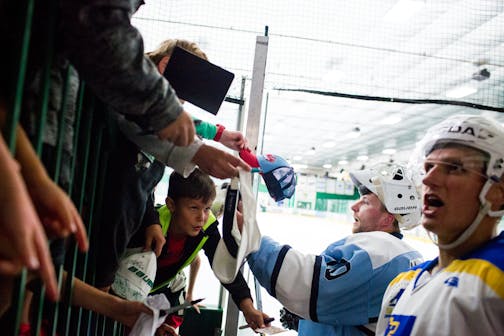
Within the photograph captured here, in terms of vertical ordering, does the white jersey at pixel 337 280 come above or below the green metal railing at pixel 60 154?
below

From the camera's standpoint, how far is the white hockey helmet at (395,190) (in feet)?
6.15

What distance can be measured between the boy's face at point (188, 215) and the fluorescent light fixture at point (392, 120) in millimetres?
9915

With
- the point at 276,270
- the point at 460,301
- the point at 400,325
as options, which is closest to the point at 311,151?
the point at 276,270

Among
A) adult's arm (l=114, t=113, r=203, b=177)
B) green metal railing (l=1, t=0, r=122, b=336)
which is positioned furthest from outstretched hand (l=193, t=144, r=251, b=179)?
green metal railing (l=1, t=0, r=122, b=336)

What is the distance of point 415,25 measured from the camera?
5285 mm

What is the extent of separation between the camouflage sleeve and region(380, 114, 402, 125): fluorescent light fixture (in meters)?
10.7

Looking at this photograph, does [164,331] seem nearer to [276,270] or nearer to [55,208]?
[276,270]

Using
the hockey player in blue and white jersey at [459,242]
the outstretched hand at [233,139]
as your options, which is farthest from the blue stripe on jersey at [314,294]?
the outstretched hand at [233,139]

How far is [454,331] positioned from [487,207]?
0.44m

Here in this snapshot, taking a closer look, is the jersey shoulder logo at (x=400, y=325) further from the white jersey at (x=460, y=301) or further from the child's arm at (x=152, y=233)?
the child's arm at (x=152, y=233)

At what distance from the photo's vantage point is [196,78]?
1.10 metres

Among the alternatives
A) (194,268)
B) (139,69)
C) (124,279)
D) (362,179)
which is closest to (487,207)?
(362,179)

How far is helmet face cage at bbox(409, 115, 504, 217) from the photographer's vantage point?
3.78ft

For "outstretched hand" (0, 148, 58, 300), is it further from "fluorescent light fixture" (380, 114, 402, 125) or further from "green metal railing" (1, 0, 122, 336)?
"fluorescent light fixture" (380, 114, 402, 125)
